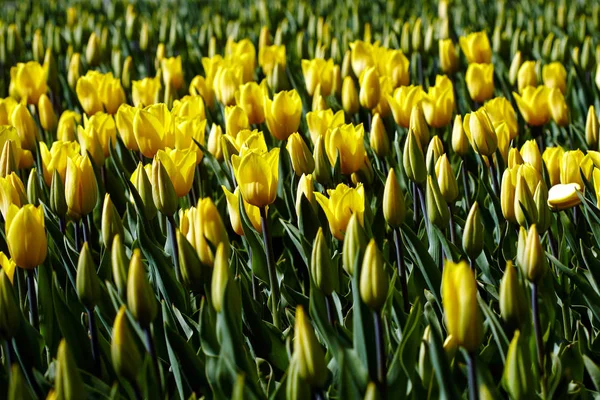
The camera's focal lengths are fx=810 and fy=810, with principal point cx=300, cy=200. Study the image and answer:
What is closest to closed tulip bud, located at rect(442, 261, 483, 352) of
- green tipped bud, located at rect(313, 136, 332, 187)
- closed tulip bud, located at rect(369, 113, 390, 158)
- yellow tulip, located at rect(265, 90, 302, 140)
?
green tipped bud, located at rect(313, 136, 332, 187)

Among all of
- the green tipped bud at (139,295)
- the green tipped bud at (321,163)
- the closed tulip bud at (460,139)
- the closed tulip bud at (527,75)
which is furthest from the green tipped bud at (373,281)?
the closed tulip bud at (527,75)

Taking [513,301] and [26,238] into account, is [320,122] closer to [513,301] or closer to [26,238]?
[26,238]

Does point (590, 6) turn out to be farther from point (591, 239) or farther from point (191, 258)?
point (191, 258)

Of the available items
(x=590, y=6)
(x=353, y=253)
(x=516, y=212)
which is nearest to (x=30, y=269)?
(x=353, y=253)

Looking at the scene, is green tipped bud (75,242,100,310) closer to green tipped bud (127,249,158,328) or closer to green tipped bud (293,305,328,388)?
green tipped bud (127,249,158,328)

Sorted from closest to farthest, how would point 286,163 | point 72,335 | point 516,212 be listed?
point 72,335 → point 516,212 → point 286,163
